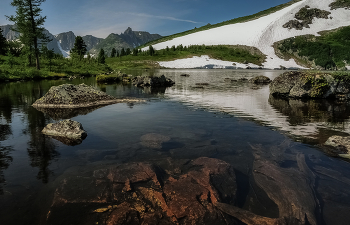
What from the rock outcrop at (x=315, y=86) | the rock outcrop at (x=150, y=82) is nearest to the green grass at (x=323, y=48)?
the rock outcrop at (x=315, y=86)

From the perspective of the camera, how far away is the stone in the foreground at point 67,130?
8531 mm

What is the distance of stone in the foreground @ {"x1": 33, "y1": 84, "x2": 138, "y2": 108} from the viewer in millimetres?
14977

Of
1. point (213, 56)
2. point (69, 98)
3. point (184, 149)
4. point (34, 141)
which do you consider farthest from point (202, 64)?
point (34, 141)

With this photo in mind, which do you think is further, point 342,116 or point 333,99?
point 333,99

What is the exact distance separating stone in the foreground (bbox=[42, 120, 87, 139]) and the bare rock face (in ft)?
10.8

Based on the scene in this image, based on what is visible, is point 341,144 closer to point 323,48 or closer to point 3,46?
point 3,46

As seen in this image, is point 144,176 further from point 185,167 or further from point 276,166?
point 276,166

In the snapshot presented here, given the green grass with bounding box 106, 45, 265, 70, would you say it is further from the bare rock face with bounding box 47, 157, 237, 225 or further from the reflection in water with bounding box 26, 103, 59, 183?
the bare rock face with bounding box 47, 157, 237, 225

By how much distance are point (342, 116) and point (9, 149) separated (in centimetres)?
1711

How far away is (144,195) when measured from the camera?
4.70 metres

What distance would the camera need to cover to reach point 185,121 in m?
11.4

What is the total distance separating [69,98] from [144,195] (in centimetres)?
1286

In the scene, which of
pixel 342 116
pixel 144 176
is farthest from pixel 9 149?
pixel 342 116

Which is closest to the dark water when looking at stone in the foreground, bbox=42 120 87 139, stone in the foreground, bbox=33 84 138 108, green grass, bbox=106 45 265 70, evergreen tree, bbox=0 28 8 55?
stone in the foreground, bbox=42 120 87 139
